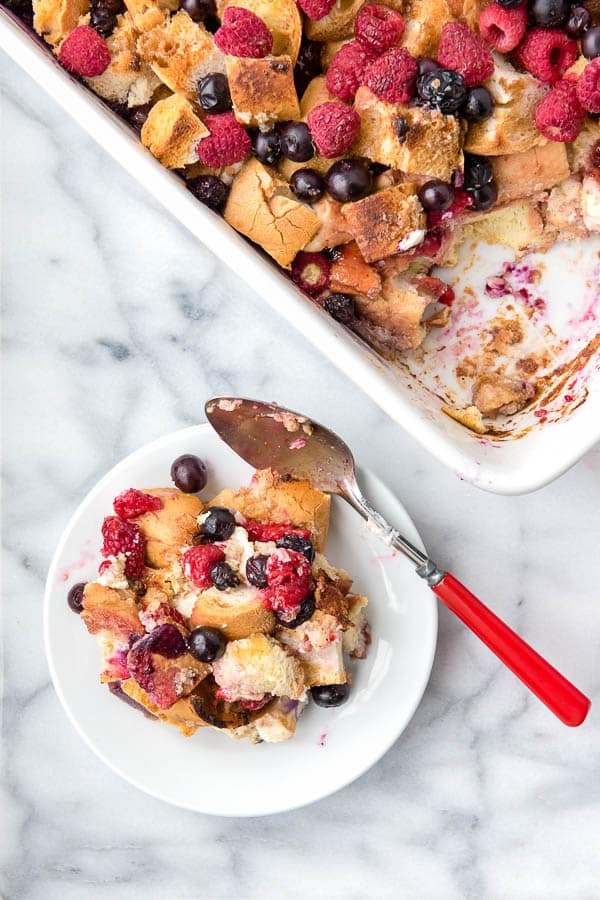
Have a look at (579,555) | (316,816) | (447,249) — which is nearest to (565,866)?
(316,816)

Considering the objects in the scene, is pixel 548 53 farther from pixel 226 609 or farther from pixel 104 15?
pixel 226 609

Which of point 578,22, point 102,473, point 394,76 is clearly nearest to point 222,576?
point 102,473

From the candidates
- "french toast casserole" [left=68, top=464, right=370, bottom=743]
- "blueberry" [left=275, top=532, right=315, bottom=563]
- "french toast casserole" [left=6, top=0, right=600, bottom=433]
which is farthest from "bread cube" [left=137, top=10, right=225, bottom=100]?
"blueberry" [left=275, top=532, right=315, bottom=563]

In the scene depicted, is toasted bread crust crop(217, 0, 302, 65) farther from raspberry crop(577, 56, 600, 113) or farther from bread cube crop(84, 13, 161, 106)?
raspberry crop(577, 56, 600, 113)

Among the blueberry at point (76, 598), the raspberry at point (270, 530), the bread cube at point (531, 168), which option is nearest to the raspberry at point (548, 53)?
the bread cube at point (531, 168)

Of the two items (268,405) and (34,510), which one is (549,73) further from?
(34,510)

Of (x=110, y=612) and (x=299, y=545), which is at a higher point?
(x=299, y=545)

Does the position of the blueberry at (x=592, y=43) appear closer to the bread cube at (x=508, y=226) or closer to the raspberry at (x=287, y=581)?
the bread cube at (x=508, y=226)
